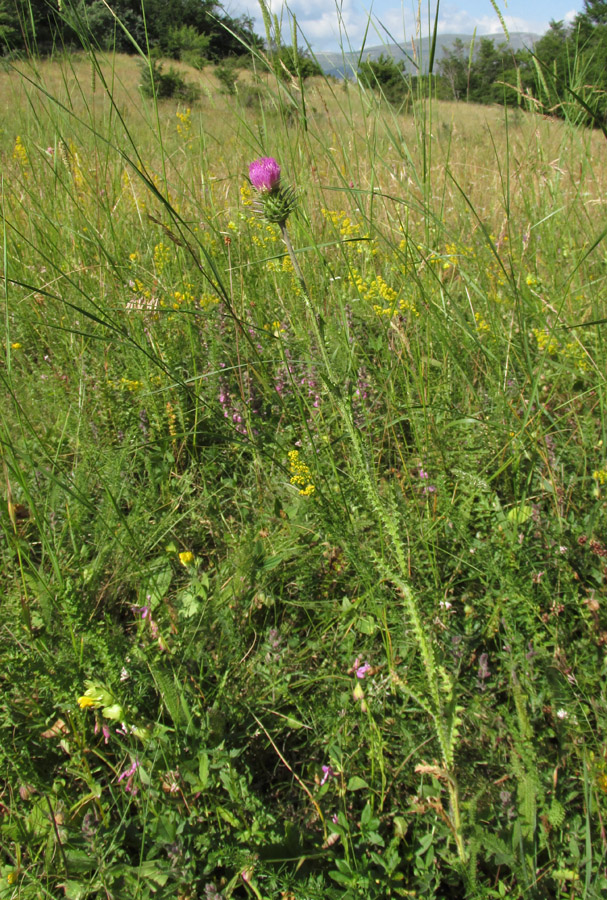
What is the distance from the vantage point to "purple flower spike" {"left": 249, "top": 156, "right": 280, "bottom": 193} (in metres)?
1.13

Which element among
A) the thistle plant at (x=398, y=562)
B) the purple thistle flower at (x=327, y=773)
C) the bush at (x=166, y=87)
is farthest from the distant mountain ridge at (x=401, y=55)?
the purple thistle flower at (x=327, y=773)

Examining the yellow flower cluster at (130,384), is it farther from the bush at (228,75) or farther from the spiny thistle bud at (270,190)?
the bush at (228,75)

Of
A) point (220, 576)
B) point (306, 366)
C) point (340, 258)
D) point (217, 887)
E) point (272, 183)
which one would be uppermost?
point (272, 183)

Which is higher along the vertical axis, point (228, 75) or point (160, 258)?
point (228, 75)

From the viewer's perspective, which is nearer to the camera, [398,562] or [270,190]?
[398,562]

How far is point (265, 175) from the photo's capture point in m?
1.13

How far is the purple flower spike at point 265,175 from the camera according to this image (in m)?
1.13

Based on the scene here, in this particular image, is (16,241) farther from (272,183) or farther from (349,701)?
(349,701)

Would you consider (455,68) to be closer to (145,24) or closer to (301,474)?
(145,24)

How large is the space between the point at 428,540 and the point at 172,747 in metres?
0.72

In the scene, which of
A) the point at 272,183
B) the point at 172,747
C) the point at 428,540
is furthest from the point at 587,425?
the point at 172,747

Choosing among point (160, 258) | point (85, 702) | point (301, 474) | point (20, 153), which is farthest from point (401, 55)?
point (20, 153)

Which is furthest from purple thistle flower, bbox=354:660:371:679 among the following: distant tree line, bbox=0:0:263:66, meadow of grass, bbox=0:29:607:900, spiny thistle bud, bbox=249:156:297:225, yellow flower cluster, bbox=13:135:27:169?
yellow flower cluster, bbox=13:135:27:169

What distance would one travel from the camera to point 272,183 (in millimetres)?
1136
